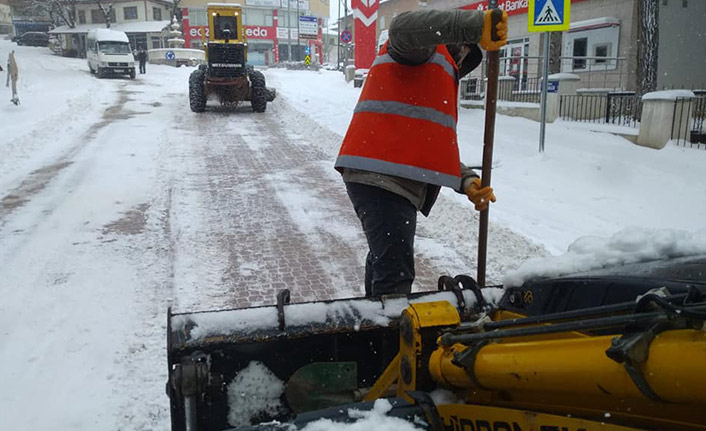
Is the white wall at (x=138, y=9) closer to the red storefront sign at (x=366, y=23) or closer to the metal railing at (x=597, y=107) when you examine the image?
the red storefront sign at (x=366, y=23)

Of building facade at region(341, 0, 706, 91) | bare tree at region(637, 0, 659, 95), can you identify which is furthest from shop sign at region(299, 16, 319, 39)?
bare tree at region(637, 0, 659, 95)

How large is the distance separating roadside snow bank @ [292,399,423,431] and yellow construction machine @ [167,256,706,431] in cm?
2

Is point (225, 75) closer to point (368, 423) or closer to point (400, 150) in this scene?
point (400, 150)

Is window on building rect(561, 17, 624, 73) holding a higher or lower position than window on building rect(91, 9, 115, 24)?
lower

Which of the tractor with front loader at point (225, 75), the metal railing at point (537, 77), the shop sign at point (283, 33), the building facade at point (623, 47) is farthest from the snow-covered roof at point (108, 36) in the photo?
the shop sign at point (283, 33)

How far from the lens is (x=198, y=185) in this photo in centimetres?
782

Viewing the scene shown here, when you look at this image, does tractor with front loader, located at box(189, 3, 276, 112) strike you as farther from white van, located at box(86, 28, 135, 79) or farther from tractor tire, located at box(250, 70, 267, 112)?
white van, located at box(86, 28, 135, 79)

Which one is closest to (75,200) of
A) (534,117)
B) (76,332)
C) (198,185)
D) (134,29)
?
(198,185)

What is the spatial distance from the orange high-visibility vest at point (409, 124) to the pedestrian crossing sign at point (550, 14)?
20.9 feet

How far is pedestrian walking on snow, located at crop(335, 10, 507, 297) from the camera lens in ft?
8.09

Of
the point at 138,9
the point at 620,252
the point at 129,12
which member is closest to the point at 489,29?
the point at 620,252

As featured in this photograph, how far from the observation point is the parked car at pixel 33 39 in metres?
58.9

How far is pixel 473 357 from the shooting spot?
159cm

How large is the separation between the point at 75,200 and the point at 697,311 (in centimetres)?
703
